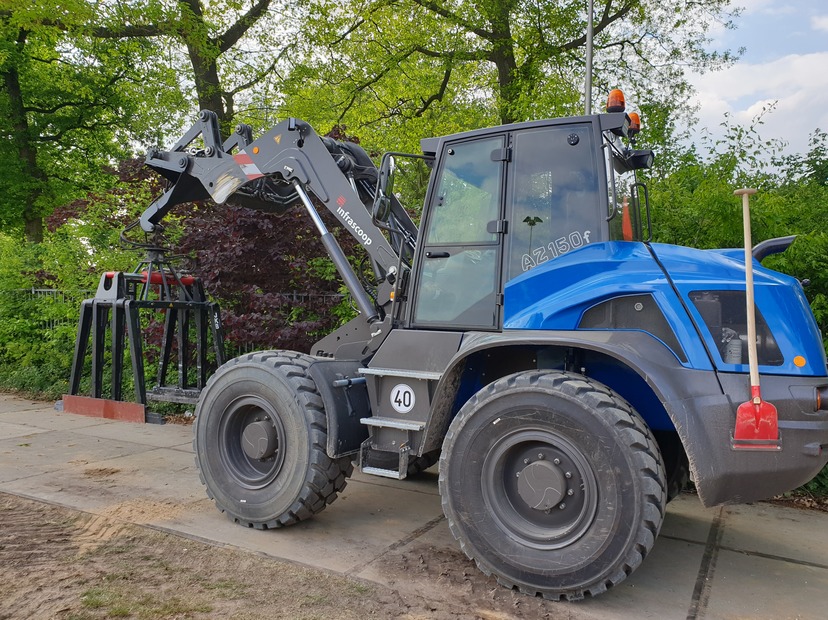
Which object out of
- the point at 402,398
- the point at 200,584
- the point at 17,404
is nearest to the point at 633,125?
the point at 402,398

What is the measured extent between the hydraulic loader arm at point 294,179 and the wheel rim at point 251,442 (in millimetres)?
1069

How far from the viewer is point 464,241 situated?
433 cm

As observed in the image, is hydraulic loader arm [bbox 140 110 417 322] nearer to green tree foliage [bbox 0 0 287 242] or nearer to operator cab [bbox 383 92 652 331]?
operator cab [bbox 383 92 652 331]

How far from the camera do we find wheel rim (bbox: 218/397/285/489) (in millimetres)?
4590

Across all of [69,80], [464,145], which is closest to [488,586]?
[464,145]

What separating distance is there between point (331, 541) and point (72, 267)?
7.59 m

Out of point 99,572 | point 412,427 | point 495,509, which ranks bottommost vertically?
point 99,572

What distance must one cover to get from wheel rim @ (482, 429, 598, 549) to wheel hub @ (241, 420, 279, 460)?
1.61 metres

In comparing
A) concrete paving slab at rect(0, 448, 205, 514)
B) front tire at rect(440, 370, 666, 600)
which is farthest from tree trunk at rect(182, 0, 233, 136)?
front tire at rect(440, 370, 666, 600)

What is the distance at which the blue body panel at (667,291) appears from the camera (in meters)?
3.43

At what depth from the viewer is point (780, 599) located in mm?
3734

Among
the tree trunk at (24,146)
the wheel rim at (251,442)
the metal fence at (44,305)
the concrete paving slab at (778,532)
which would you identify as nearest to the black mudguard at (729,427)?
the concrete paving slab at (778,532)

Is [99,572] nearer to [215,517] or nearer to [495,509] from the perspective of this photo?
[215,517]

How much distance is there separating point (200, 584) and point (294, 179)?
304cm
